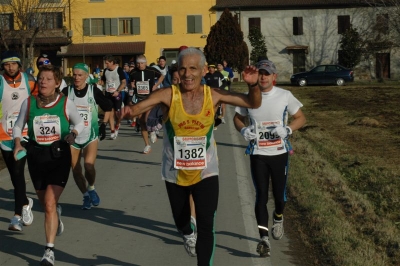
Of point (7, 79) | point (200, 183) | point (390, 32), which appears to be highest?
point (390, 32)

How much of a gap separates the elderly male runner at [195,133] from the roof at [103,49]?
219 feet

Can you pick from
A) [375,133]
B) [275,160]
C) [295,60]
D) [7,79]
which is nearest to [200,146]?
[275,160]

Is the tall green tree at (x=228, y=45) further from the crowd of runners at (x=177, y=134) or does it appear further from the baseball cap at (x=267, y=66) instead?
the baseball cap at (x=267, y=66)

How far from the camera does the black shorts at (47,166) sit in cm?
742

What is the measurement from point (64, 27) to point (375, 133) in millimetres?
55123

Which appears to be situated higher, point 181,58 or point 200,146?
point 181,58

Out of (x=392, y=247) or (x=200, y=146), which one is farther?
(x=392, y=247)

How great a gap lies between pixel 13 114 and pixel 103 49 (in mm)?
64825

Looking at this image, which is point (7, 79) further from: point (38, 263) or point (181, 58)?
point (181, 58)

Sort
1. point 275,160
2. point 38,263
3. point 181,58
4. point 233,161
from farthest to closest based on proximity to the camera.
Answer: point 233,161
point 275,160
point 38,263
point 181,58

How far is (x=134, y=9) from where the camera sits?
73812 millimetres

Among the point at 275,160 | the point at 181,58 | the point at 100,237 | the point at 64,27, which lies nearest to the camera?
the point at 181,58

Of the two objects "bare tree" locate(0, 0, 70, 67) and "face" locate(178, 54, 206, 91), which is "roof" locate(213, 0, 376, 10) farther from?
"face" locate(178, 54, 206, 91)

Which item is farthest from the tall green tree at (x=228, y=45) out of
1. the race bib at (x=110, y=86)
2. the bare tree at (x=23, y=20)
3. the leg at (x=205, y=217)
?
the leg at (x=205, y=217)
